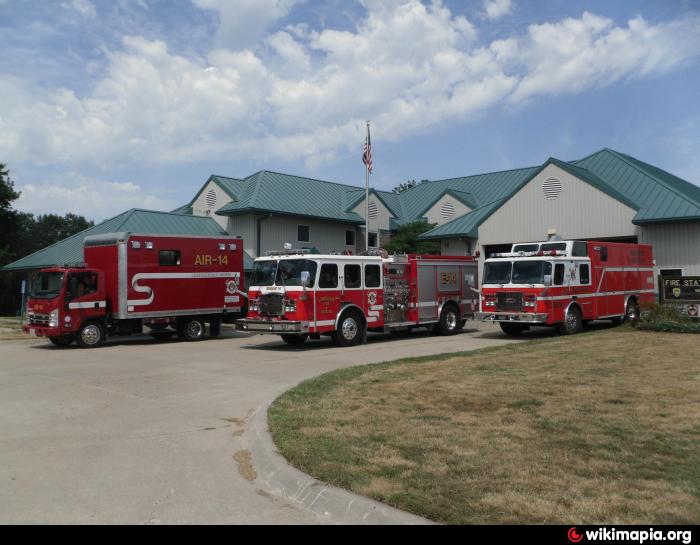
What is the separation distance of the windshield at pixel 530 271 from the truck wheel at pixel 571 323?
1.70 meters

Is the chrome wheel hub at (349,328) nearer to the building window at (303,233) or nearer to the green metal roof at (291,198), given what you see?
the green metal roof at (291,198)

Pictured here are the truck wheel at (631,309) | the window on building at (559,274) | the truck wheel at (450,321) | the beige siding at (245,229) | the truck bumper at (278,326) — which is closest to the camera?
the truck bumper at (278,326)

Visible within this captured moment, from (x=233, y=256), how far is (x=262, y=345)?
453 cm

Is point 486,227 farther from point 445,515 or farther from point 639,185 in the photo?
point 445,515

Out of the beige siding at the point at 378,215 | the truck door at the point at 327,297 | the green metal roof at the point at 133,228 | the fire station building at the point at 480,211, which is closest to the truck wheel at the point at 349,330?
the truck door at the point at 327,297

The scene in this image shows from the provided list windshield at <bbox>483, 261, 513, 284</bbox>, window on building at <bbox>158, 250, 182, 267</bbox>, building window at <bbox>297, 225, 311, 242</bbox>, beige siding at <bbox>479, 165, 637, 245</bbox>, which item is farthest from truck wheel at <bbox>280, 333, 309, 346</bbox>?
building window at <bbox>297, 225, 311, 242</bbox>

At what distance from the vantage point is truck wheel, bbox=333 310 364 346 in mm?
18297

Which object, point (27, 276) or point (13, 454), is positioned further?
point (27, 276)

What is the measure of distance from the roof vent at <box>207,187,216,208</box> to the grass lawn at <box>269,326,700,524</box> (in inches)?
1022

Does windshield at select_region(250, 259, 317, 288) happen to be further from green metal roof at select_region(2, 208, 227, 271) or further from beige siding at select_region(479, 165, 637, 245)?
green metal roof at select_region(2, 208, 227, 271)

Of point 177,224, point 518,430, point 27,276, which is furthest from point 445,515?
point 27,276

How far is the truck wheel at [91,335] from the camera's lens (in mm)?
19125

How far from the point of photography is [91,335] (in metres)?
19.4

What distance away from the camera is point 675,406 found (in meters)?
8.31
